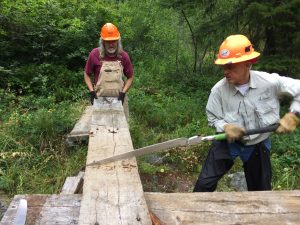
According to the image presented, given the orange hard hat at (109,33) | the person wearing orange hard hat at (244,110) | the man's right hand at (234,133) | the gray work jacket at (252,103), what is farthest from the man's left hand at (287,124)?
the orange hard hat at (109,33)

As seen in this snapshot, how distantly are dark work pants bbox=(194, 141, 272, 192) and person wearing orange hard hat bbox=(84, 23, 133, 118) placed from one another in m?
2.39

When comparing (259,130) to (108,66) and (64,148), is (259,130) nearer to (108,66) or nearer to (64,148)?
(108,66)

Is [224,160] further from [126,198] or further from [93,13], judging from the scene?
[93,13]

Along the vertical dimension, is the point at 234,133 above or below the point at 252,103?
below

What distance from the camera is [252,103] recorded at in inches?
147

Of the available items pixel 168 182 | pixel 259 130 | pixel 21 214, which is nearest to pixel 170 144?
pixel 259 130

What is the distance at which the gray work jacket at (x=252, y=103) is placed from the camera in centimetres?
371

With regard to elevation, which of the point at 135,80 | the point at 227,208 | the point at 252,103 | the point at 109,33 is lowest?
the point at 135,80

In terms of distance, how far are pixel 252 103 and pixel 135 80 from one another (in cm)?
726

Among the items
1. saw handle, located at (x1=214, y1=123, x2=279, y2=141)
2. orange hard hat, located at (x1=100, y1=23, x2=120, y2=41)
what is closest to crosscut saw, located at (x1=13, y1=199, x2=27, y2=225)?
saw handle, located at (x1=214, y1=123, x2=279, y2=141)

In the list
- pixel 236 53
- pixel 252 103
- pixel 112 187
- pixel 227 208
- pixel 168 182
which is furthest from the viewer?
pixel 168 182

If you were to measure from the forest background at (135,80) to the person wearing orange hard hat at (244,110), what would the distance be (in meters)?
1.52

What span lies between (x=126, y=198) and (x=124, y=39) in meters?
11.2

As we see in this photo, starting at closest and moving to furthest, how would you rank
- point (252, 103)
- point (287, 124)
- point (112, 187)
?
point (112, 187), point (287, 124), point (252, 103)
